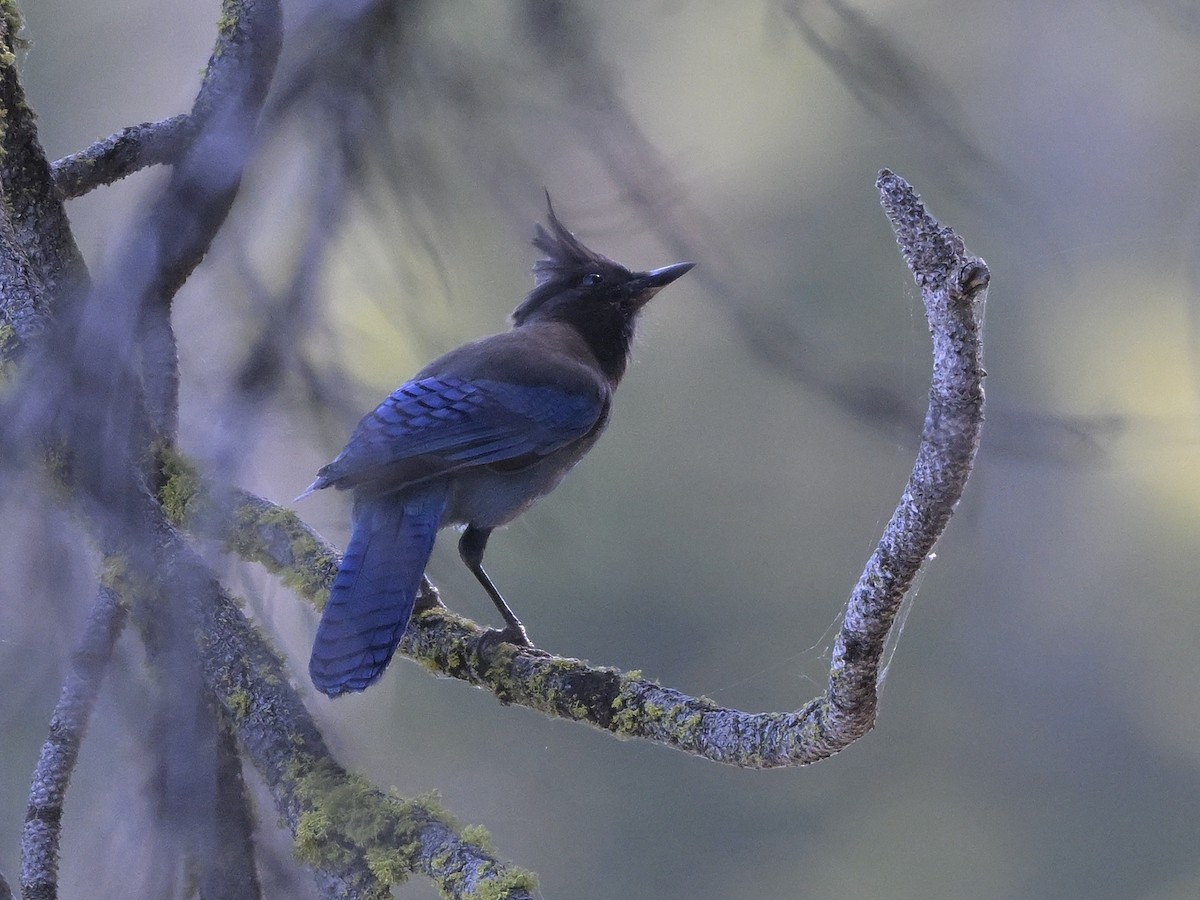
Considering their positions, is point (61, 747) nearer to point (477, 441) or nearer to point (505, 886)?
point (505, 886)

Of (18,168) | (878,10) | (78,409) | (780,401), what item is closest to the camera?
→ (78,409)

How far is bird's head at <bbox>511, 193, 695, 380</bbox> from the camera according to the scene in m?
2.45

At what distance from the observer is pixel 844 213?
2777 millimetres

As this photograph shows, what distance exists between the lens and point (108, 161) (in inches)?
65.7

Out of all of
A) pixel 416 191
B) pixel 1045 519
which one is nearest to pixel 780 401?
pixel 1045 519

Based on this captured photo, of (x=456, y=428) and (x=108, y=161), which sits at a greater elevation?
(x=108, y=161)

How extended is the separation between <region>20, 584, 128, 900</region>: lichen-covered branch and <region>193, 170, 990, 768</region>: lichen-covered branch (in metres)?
0.19

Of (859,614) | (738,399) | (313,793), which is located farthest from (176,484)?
(738,399)

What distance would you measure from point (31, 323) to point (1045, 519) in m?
2.22

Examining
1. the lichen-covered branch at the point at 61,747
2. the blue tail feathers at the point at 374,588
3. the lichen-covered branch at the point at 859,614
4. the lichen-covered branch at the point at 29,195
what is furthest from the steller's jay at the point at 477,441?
the lichen-covered branch at the point at 29,195

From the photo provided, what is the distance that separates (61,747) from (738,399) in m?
1.73

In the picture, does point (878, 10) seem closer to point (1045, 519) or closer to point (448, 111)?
point (448, 111)

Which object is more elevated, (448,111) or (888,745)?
(448,111)

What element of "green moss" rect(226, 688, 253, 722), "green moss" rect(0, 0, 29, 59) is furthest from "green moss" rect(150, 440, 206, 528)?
"green moss" rect(0, 0, 29, 59)
